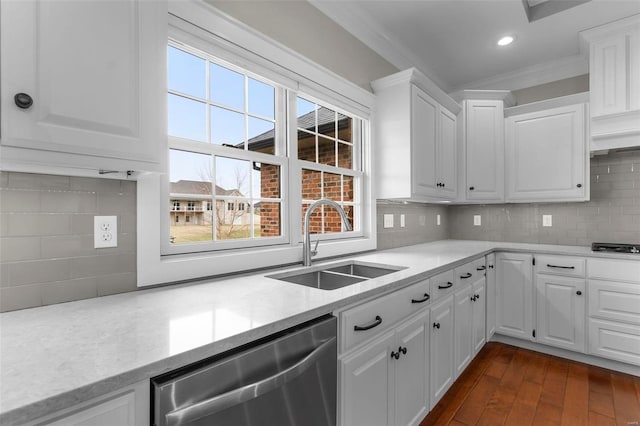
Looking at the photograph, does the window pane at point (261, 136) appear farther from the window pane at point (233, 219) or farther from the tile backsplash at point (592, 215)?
the tile backsplash at point (592, 215)

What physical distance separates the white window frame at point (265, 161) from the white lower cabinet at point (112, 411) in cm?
69

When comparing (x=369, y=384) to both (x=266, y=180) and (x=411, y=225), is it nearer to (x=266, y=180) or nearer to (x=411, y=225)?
(x=266, y=180)

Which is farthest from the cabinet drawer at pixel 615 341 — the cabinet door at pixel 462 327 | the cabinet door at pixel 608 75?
the cabinet door at pixel 608 75

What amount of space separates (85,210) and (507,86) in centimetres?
411

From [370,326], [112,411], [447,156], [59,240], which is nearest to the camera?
[112,411]

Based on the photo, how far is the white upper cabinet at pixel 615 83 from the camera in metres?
2.51

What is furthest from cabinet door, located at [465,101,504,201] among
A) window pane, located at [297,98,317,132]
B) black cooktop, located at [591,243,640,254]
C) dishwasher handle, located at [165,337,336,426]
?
dishwasher handle, located at [165,337,336,426]

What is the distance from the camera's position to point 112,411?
667mm

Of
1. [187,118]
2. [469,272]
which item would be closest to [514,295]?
[469,272]

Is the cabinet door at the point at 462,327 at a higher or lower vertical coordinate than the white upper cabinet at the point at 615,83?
lower

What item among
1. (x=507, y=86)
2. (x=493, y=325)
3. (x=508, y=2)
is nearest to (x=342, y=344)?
(x=493, y=325)

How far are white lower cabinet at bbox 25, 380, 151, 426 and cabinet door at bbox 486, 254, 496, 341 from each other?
2.84 metres

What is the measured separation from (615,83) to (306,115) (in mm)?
2533

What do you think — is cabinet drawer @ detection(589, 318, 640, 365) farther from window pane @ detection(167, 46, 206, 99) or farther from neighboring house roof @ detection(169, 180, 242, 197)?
window pane @ detection(167, 46, 206, 99)
